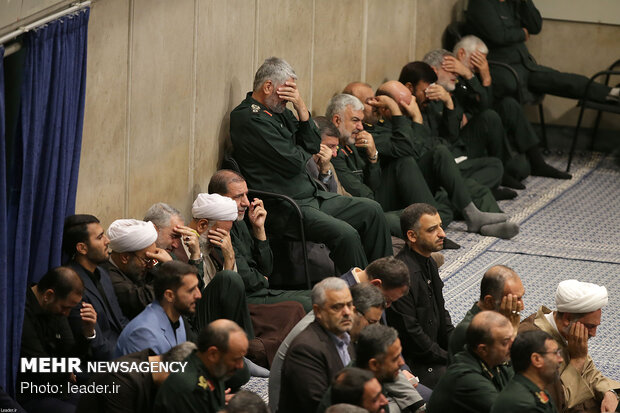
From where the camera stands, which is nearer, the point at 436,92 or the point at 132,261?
the point at 132,261

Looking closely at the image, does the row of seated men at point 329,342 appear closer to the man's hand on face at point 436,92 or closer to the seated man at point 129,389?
the seated man at point 129,389

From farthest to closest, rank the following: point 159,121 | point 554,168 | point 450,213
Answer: point 554,168 < point 450,213 < point 159,121

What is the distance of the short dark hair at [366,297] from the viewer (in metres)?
5.61

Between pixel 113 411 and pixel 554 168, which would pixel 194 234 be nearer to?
pixel 113 411

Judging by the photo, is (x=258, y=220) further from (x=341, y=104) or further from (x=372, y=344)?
(x=372, y=344)

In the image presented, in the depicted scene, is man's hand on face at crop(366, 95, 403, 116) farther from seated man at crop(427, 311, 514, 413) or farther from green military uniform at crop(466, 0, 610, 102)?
seated man at crop(427, 311, 514, 413)

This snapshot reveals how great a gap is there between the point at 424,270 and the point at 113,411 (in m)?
2.23

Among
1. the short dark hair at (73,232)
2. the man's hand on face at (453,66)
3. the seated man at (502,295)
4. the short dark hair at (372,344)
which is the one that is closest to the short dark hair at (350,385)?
the short dark hair at (372,344)

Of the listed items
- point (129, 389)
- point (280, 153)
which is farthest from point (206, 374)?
point (280, 153)

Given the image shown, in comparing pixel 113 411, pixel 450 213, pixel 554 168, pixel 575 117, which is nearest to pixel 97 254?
pixel 113 411

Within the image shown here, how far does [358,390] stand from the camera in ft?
15.3

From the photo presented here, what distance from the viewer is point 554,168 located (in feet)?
35.6

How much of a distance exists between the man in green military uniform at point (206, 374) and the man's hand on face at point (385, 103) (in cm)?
435

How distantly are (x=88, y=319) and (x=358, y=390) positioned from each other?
1580mm
